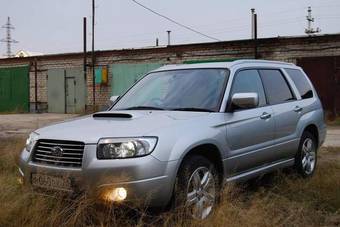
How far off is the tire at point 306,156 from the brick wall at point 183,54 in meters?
13.3

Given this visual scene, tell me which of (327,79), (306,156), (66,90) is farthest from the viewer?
(66,90)

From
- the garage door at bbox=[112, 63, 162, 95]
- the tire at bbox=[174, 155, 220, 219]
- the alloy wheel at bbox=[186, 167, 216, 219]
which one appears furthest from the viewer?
the garage door at bbox=[112, 63, 162, 95]

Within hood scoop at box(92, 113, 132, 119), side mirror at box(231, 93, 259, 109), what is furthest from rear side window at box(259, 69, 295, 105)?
hood scoop at box(92, 113, 132, 119)

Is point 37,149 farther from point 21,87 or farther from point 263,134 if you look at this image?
point 21,87

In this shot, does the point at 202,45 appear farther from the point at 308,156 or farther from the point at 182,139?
the point at 182,139

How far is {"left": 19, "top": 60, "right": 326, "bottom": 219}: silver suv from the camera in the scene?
423cm

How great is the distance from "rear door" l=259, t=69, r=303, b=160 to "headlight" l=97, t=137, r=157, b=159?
2340 millimetres

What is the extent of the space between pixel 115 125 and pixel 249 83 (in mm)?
2052

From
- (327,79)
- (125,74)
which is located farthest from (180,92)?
(125,74)

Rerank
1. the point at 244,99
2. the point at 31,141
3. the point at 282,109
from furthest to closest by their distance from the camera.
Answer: the point at 282,109
the point at 244,99
the point at 31,141

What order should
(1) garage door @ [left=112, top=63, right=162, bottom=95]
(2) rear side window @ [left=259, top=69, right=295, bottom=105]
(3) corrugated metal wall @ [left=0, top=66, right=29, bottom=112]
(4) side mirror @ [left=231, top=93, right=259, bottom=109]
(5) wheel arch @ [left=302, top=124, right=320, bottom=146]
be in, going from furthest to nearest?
(3) corrugated metal wall @ [left=0, top=66, right=29, bottom=112] → (1) garage door @ [left=112, top=63, right=162, bottom=95] → (5) wheel arch @ [left=302, top=124, right=320, bottom=146] → (2) rear side window @ [left=259, top=69, right=295, bottom=105] → (4) side mirror @ [left=231, top=93, right=259, bottom=109]

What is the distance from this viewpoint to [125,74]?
25219mm

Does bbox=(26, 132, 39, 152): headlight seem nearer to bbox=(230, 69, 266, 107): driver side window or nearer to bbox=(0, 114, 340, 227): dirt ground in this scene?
bbox=(0, 114, 340, 227): dirt ground

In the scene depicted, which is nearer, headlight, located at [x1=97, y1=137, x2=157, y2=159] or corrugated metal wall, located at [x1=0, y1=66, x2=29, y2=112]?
headlight, located at [x1=97, y1=137, x2=157, y2=159]
